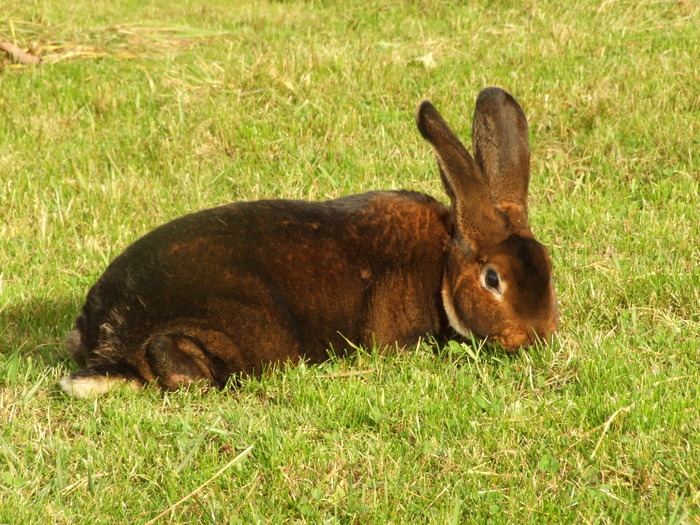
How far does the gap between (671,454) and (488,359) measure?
1.22 metres

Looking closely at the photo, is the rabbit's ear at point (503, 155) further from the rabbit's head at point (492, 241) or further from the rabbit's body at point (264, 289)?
the rabbit's body at point (264, 289)

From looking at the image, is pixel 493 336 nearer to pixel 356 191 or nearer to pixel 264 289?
pixel 264 289

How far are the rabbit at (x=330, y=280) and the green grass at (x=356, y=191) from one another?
0.52ft

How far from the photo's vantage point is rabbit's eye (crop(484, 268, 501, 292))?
503cm

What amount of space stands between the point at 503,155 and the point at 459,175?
1.32ft

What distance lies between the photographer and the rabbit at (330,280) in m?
4.68

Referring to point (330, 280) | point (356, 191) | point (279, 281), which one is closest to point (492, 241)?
point (330, 280)

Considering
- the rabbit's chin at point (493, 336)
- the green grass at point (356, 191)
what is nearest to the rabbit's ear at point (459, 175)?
the rabbit's chin at point (493, 336)

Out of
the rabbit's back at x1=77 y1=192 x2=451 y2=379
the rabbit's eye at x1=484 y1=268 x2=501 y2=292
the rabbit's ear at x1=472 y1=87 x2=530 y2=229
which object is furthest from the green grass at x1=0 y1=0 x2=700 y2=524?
the rabbit's ear at x1=472 y1=87 x2=530 y2=229

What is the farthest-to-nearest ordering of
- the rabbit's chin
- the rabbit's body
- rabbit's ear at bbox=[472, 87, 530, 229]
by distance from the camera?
1. rabbit's ear at bbox=[472, 87, 530, 229]
2. the rabbit's chin
3. the rabbit's body

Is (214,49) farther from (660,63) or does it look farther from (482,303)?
(482,303)

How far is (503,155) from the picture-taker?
17.4ft

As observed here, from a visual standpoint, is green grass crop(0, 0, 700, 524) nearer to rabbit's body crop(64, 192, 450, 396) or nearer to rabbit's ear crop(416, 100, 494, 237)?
rabbit's body crop(64, 192, 450, 396)

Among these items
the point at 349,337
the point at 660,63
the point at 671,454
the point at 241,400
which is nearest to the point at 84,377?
the point at 241,400
